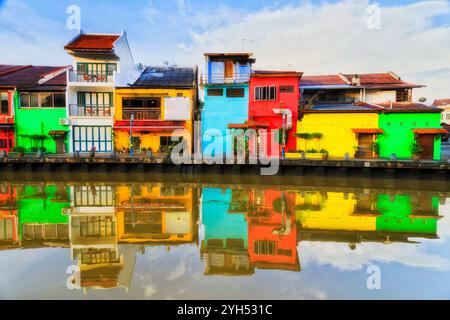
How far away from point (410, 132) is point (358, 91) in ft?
19.4

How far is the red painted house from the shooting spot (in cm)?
2533

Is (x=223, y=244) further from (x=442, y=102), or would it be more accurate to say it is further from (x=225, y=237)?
(x=442, y=102)

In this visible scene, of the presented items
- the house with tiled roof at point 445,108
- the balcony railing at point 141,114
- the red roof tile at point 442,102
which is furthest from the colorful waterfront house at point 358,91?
the red roof tile at point 442,102

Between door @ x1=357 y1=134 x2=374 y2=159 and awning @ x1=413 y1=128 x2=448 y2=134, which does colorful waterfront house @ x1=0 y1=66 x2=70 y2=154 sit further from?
awning @ x1=413 y1=128 x2=448 y2=134

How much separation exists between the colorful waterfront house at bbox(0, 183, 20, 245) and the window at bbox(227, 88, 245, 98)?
16869mm

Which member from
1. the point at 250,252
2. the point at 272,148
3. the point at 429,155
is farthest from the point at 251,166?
the point at 429,155

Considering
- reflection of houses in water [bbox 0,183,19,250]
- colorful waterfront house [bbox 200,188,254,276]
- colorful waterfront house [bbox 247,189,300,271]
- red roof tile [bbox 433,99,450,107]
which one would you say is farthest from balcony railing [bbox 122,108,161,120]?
red roof tile [bbox 433,99,450,107]

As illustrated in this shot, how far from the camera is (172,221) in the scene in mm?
11430

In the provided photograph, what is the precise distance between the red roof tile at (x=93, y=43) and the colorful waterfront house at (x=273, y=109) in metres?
12.7

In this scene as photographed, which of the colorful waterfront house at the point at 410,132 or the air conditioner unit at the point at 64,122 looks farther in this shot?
the air conditioner unit at the point at 64,122

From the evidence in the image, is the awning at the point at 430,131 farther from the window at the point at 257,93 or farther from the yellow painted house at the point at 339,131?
the window at the point at 257,93

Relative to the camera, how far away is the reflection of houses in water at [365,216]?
9898 millimetres

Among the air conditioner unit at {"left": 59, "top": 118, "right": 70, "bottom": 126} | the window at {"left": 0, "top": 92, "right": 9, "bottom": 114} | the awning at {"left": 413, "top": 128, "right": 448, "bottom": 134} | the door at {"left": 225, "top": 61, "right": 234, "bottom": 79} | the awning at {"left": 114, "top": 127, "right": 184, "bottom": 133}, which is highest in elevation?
the door at {"left": 225, "top": 61, "right": 234, "bottom": 79}

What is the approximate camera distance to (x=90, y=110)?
26875 millimetres
